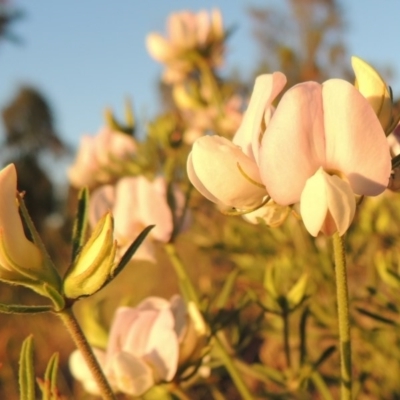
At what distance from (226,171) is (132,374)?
8.7 inches

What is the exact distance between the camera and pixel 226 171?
0.44m

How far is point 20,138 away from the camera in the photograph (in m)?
11.2

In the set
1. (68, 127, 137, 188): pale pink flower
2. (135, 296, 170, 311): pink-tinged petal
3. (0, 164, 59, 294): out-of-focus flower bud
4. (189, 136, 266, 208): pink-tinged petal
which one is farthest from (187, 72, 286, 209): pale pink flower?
(68, 127, 137, 188): pale pink flower

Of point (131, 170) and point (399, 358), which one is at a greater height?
point (131, 170)

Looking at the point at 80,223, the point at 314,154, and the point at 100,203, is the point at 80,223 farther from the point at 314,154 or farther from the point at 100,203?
the point at 100,203

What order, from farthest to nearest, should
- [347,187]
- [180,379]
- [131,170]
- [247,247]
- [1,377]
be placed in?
[1,377] < [247,247] < [131,170] < [180,379] < [347,187]

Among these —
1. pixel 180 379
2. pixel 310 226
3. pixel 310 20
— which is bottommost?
pixel 310 20

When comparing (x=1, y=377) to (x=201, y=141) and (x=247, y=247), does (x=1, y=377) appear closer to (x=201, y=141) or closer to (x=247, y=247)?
(x=247, y=247)

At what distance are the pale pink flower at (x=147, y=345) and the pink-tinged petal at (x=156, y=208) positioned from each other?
0.13 m

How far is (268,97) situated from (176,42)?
1.06m

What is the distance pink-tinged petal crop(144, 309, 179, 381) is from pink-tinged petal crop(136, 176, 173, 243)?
0.17 m

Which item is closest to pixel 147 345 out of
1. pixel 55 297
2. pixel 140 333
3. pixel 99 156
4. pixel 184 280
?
pixel 140 333

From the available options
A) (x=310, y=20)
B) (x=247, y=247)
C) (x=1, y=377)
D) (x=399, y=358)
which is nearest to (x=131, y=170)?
(x=247, y=247)

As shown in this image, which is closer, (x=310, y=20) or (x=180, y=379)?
(x=180, y=379)
